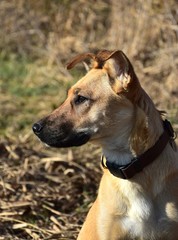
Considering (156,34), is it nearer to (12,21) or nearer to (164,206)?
(12,21)

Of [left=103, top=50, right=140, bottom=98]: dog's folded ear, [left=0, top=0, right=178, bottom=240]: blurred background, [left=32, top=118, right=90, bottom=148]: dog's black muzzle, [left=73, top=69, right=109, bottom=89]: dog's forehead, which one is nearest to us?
[left=103, top=50, right=140, bottom=98]: dog's folded ear

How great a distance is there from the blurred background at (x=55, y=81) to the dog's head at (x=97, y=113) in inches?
49.2

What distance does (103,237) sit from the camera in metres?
4.78

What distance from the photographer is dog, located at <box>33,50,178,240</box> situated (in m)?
4.68

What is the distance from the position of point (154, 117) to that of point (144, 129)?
0.11 meters

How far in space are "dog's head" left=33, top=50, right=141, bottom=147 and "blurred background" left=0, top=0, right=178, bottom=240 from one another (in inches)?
49.2

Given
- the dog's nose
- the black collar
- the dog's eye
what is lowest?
the black collar

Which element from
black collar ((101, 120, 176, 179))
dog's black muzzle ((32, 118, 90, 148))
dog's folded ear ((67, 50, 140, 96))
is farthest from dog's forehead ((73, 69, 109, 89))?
black collar ((101, 120, 176, 179))

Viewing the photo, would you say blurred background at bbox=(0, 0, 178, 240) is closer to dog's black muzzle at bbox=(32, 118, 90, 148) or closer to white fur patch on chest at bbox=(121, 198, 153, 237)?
white fur patch on chest at bbox=(121, 198, 153, 237)

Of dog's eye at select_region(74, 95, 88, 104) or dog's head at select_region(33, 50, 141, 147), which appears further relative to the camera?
dog's eye at select_region(74, 95, 88, 104)

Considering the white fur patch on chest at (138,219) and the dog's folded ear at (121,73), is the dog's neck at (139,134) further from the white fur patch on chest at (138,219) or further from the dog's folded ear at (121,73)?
the white fur patch on chest at (138,219)

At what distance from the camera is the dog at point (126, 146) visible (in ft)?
15.4

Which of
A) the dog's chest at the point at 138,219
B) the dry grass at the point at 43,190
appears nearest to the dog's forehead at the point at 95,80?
the dog's chest at the point at 138,219

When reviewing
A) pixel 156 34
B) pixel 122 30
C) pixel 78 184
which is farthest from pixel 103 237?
pixel 122 30
